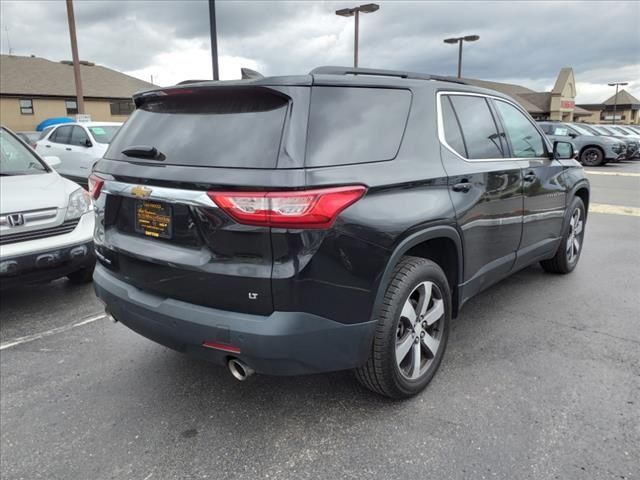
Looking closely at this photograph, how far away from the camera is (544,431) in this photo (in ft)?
8.34

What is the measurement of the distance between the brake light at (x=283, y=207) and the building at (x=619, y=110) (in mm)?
91489

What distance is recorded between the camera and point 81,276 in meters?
5.05

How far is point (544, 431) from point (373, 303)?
3.72ft

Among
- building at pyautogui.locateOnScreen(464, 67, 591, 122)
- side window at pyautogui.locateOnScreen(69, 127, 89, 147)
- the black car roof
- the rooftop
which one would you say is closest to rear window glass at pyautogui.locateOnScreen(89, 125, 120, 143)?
side window at pyautogui.locateOnScreen(69, 127, 89, 147)

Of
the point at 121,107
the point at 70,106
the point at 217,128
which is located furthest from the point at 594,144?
the point at 70,106

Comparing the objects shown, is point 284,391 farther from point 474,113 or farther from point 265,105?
point 474,113

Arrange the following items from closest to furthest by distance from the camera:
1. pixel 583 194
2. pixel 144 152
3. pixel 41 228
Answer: pixel 144 152
pixel 41 228
pixel 583 194

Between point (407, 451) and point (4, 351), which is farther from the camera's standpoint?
point (4, 351)

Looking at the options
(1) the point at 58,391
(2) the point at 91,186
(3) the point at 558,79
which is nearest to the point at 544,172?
(2) the point at 91,186

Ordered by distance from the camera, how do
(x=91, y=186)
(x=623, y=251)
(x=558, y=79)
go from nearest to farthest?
(x=91, y=186)
(x=623, y=251)
(x=558, y=79)

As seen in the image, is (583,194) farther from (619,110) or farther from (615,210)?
(619,110)

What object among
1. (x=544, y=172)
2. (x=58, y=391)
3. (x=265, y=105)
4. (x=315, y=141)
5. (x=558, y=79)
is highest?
(x=558, y=79)

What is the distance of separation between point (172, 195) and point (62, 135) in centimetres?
1223

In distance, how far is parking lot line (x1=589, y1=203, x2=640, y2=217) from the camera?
8.76m
